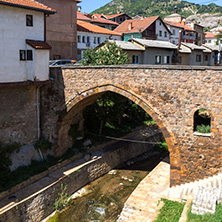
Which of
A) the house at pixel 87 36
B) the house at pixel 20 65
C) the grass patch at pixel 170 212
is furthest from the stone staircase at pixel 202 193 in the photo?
the house at pixel 87 36

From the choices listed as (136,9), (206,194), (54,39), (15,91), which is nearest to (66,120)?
(15,91)

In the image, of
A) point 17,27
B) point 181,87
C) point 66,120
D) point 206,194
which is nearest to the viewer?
point 206,194

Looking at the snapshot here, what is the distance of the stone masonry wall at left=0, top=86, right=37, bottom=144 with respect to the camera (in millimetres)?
15711

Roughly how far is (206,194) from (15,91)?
37.2 feet

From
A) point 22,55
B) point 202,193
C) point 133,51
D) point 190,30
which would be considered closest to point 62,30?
point 133,51

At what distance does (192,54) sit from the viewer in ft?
116

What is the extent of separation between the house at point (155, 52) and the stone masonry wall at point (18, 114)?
1505cm

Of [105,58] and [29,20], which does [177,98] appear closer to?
[105,58]

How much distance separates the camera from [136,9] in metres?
119

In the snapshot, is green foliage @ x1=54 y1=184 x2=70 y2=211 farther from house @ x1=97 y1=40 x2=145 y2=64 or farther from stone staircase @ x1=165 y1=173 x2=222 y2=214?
house @ x1=97 y1=40 x2=145 y2=64

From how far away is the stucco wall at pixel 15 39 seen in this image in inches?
572

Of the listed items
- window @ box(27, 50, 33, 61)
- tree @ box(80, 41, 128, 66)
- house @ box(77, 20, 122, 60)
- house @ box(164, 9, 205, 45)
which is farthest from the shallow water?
house @ box(164, 9, 205, 45)

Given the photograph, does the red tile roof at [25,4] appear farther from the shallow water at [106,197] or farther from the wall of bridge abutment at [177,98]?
the shallow water at [106,197]

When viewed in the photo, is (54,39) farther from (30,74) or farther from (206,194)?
(206,194)
